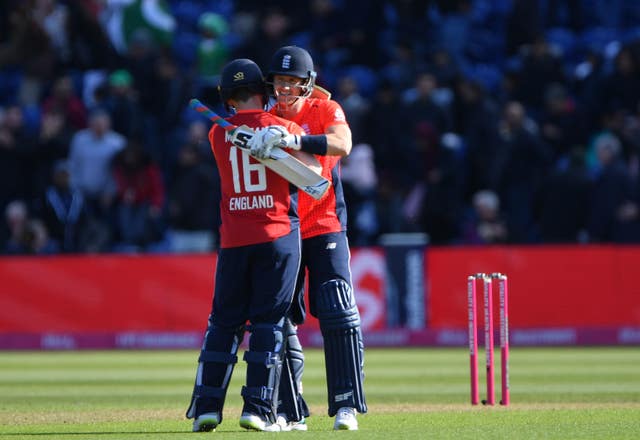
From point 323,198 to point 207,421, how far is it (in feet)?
5.04

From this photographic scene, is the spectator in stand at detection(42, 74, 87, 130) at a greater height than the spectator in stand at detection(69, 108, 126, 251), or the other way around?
the spectator in stand at detection(42, 74, 87, 130)

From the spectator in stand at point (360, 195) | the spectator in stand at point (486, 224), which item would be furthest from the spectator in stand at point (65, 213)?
the spectator in stand at point (486, 224)

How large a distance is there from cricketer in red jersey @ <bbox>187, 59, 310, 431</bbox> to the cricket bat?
11 cm

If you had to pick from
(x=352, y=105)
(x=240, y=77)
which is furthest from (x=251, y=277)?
(x=352, y=105)

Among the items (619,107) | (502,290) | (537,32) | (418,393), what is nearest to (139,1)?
(537,32)

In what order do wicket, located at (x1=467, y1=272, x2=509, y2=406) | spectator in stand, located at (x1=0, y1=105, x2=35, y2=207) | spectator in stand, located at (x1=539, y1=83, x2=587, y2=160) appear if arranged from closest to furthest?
wicket, located at (x1=467, y1=272, x2=509, y2=406), spectator in stand, located at (x1=539, y1=83, x2=587, y2=160), spectator in stand, located at (x1=0, y1=105, x2=35, y2=207)

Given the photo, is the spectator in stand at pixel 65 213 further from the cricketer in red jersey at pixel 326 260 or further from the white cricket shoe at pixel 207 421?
the white cricket shoe at pixel 207 421

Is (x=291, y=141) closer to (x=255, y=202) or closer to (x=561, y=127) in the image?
(x=255, y=202)

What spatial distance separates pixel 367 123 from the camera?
20.1 meters

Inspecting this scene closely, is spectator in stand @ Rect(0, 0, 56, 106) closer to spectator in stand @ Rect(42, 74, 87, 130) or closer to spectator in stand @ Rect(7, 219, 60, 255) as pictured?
spectator in stand @ Rect(42, 74, 87, 130)

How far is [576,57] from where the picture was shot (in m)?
22.2

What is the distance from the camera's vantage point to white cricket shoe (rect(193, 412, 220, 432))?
836 cm

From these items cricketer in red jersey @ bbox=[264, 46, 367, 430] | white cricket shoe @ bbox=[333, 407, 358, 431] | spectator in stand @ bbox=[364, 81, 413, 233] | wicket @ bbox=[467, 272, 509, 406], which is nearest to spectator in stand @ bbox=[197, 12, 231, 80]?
spectator in stand @ bbox=[364, 81, 413, 233]

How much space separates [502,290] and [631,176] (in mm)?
9518
